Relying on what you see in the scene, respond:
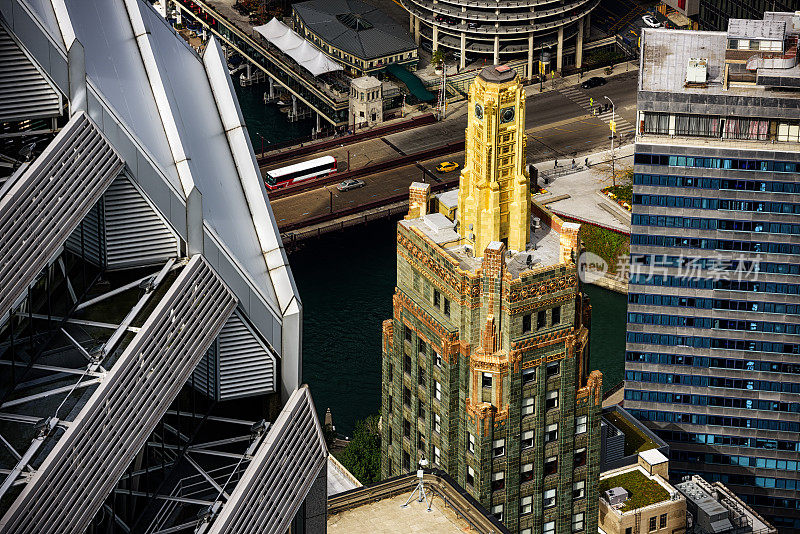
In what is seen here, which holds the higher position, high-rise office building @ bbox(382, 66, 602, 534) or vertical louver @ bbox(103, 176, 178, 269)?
vertical louver @ bbox(103, 176, 178, 269)

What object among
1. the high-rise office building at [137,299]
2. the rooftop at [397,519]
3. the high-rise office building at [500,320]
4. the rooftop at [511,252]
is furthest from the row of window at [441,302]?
the high-rise office building at [137,299]

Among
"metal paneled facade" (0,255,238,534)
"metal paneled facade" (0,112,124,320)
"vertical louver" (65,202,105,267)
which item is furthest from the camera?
"vertical louver" (65,202,105,267)

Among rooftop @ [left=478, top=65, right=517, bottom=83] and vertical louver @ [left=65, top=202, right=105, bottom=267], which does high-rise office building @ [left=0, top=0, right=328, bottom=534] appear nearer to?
vertical louver @ [left=65, top=202, right=105, bottom=267]

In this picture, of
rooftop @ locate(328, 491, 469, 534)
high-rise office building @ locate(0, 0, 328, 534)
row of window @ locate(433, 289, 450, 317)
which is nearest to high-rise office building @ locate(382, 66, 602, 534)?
row of window @ locate(433, 289, 450, 317)

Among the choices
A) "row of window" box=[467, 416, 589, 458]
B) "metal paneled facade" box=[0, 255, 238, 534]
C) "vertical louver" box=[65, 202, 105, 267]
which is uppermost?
"vertical louver" box=[65, 202, 105, 267]

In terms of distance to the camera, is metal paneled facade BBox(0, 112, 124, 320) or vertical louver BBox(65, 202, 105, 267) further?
vertical louver BBox(65, 202, 105, 267)

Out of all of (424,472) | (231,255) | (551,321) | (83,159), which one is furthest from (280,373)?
(551,321)

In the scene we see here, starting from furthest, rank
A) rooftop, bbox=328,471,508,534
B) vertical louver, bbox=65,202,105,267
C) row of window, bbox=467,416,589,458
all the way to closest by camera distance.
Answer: row of window, bbox=467,416,589,458 < rooftop, bbox=328,471,508,534 < vertical louver, bbox=65,202,105,267
